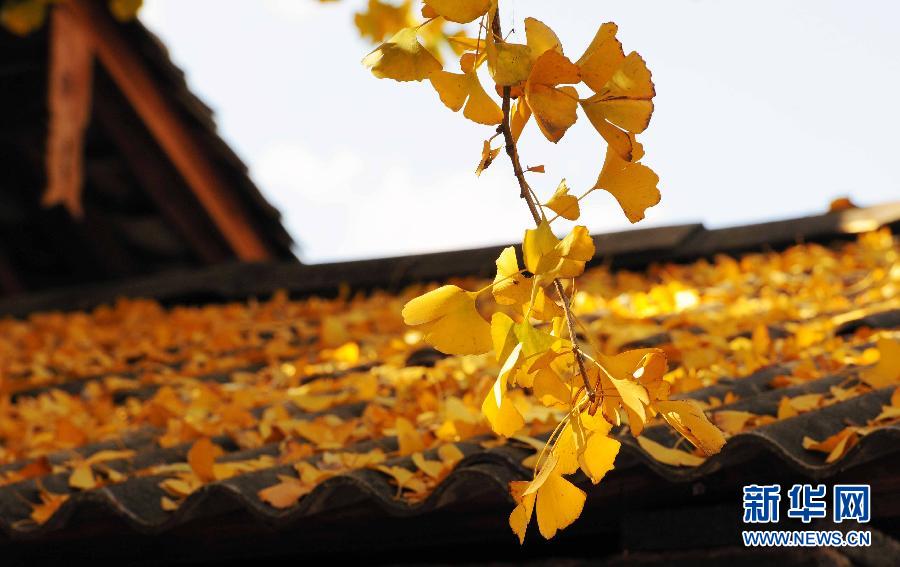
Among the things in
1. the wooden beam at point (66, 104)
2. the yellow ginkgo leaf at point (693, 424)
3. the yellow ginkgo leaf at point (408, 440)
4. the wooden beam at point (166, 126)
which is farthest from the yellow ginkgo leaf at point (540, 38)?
the wooden beam at point (166, 126)

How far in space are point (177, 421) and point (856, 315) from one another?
152 centimetres

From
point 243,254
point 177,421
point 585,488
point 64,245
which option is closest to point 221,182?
point 243,254

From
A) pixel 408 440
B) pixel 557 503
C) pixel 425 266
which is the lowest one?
pixel 557 503

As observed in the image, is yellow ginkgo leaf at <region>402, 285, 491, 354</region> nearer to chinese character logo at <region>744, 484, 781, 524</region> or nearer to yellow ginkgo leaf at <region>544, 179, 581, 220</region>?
yellow ginkgo leaf at <region>544, 179, 581, 220</region>

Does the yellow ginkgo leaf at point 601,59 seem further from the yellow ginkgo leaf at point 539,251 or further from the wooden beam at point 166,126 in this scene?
the wooden beam at point 166,126

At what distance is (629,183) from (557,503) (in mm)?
316

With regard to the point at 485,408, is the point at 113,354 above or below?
above

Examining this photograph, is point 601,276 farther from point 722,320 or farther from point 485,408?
point 485,408

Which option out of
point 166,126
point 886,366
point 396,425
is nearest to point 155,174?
point 166,126

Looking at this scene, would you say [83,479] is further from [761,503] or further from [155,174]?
[155,174]

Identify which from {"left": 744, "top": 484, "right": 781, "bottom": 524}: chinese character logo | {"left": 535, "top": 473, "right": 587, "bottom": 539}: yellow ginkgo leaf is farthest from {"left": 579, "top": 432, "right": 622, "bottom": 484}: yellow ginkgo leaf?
{"left": 744, "top": 484, "right": 781, "bottom": 524}: chinese character logo

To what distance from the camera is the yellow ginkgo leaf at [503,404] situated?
105cm

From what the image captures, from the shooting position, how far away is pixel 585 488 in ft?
5.52

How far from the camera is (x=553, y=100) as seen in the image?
1129 millimetres
